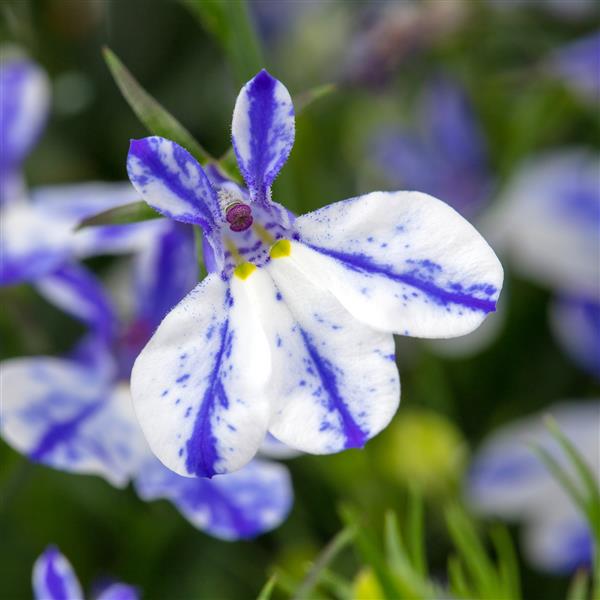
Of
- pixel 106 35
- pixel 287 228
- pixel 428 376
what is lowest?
pixel 428 376

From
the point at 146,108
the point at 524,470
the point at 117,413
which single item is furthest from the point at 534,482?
the point at 146,108

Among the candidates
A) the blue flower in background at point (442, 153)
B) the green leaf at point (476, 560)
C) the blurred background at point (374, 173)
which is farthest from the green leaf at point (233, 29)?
the blue flower in background at point (442, 153)

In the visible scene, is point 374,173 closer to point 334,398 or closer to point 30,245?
point 30,245

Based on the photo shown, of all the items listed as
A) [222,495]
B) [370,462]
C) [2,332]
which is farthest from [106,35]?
[222,495]

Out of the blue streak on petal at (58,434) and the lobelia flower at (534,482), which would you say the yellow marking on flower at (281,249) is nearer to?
the blue streak on petal at (58,434)

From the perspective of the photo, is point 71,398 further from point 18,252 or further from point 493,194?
point 493,194

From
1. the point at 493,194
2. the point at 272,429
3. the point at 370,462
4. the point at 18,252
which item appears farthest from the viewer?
the point at 493,194

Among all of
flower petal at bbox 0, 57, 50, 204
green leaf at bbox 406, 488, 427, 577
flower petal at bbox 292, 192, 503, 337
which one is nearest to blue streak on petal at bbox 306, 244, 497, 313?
flower petal at bbox 292, 192, 503, 337
